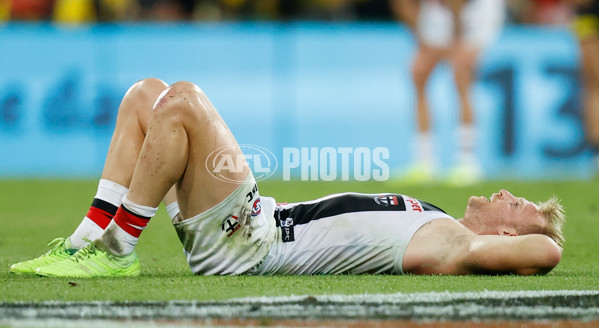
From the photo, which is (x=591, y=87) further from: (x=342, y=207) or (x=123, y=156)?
(x=123, y=156)

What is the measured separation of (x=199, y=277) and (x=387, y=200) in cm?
89

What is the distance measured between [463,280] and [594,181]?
22.4 ft

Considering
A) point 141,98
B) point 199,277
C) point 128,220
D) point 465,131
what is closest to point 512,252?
point 199,277

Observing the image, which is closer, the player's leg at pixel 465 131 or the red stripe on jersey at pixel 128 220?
the red stripe on jersey at pixel 128 220

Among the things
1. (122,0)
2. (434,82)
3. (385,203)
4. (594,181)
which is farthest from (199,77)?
(385,203)

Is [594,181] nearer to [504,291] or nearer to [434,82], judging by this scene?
[434,82]

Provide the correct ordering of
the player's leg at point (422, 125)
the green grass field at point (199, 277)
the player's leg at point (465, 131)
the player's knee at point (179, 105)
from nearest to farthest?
the green grass field at point (199, 277) < the player's knee at point (179, 105) < the player's leg at point (465, 131) < the player's leg at point (422, 125)

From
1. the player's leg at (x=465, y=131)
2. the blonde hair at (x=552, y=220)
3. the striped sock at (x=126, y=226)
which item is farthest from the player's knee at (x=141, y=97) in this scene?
the player's leg at (x=465, y=131)

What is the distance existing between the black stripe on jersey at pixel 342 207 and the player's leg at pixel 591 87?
735 cm

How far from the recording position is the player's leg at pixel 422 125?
10547 mm

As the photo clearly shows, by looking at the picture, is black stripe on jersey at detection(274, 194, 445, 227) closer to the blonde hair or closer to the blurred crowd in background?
the blonde hair

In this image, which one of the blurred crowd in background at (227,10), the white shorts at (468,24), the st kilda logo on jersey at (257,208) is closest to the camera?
the st kilda logo on jersey at (257,208)


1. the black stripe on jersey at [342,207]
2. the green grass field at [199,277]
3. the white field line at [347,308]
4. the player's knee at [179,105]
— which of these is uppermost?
the player's knee at [179,105]

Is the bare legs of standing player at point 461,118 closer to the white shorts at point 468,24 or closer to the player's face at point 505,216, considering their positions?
the white shorts at point 468,24
